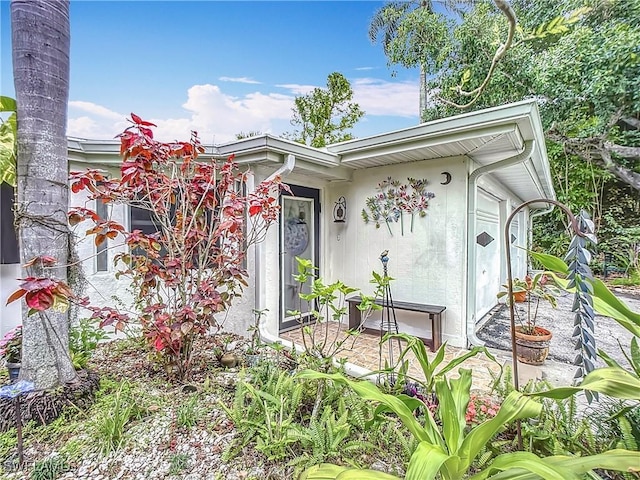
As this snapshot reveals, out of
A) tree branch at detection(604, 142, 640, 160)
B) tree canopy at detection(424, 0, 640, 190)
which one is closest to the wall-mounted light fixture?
A: tree canopy at detection(424, 0, 640, 190)

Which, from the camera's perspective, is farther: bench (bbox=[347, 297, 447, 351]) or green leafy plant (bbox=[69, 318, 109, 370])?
bench (bbox=[347, 297, 447, 351])

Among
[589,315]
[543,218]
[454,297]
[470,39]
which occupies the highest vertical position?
[470,39]

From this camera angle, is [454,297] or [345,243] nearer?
[454,297]

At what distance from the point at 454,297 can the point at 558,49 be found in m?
8.85

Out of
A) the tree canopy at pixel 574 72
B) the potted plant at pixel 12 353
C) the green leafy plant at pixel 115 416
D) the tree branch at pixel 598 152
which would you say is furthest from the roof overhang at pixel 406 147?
the tree branch at pixel 598 152

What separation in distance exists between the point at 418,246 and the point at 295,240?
184cm

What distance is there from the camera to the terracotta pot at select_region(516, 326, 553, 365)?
11.8ft

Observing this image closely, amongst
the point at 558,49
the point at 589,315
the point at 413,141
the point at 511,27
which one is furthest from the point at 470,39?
the point at 589,315

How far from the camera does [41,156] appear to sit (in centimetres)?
212

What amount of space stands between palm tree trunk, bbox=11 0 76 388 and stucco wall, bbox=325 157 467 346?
3746mm

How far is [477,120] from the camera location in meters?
3.21

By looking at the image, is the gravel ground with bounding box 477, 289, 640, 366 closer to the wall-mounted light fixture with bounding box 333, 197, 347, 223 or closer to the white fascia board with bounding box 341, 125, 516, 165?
the white fascia board with bounding box 341, 125, 516, 165

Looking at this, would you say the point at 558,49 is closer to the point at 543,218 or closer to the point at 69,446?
the point at 543,218

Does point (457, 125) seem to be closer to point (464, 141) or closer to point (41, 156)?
point (464, 141)
